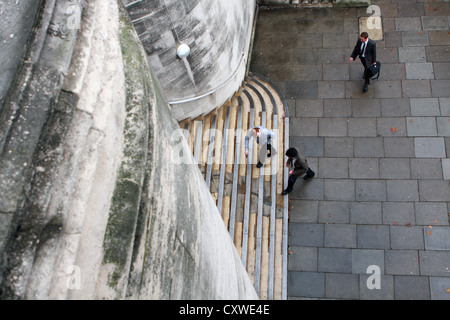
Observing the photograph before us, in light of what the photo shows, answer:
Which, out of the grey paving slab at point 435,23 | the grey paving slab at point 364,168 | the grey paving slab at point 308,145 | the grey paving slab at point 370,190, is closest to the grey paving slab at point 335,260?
the grey paving slab at point 370,190

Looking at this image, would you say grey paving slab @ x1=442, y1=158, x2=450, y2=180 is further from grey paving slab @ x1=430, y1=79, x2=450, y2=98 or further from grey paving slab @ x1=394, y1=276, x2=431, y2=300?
grey paving slab @ x1=394, y1=276, x2=431, y2=300

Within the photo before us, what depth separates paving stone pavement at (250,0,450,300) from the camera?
7867 mm

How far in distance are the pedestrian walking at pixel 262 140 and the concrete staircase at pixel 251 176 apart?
239 millimetres

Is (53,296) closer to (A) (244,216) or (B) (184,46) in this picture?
(B) (184,46)

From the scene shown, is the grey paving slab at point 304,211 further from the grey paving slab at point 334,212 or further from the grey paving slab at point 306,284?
the grey paving slab at point 306,284

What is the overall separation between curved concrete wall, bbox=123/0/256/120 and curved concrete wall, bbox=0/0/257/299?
11.8ft

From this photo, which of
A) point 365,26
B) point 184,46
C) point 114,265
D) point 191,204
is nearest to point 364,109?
point 365,26

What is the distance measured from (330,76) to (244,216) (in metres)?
4.28

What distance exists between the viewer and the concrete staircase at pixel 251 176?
8047mm

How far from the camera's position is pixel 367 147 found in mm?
8930

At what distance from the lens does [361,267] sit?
7.90 m

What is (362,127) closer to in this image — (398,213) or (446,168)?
(446,168)

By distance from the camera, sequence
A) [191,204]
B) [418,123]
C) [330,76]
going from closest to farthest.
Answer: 1. [191,204]
2. [418,123]
3. [330,76]

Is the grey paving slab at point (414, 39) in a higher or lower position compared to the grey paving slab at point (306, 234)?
higher
